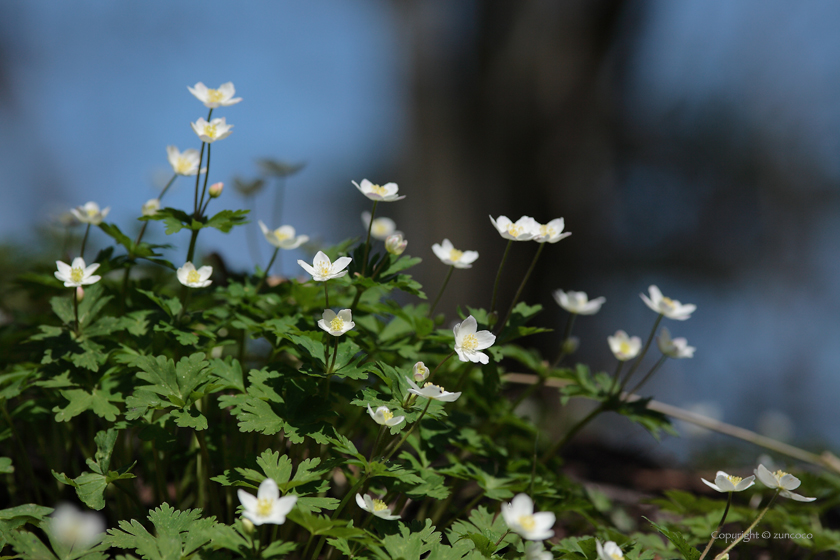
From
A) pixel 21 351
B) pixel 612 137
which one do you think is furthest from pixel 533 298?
pixel 21 351

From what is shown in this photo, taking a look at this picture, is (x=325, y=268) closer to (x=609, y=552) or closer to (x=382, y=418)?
(x=382, y=418)

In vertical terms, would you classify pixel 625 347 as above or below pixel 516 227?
below

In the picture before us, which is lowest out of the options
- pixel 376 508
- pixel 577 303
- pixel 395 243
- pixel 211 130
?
pixel 376 508

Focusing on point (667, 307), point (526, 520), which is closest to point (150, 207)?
point (526, 520)

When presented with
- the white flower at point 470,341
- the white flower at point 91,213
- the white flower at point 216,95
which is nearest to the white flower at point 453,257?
the white flower at point 470,341

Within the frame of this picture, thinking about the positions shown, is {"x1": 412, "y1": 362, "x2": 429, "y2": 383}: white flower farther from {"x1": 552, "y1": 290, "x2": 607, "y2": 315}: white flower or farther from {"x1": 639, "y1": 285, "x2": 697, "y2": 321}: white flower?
{"x1": 639, "y1": 285, "x2": 697, "y2": 321}: white flower

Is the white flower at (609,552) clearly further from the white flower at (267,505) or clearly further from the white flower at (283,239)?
the white flower at (283,239)
